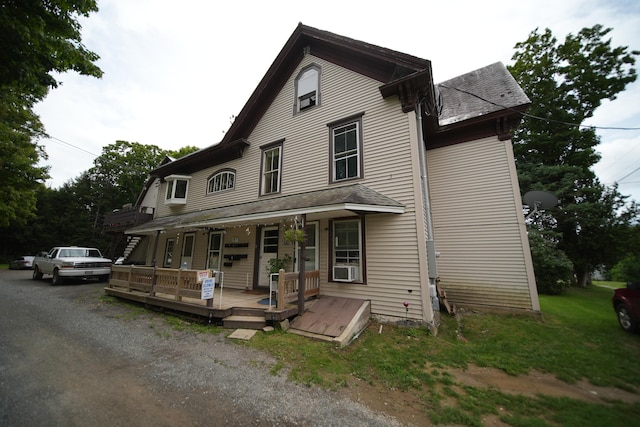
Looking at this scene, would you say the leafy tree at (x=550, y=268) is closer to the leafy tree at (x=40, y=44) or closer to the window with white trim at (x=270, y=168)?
the window with white trim at (x=270, y=168)

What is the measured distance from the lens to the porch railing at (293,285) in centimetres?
580

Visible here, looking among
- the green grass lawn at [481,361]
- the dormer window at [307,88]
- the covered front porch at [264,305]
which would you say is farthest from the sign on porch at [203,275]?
the dormer window at [307,88]

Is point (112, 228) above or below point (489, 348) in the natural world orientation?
above

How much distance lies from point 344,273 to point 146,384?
4.68m

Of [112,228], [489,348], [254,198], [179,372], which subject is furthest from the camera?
[112,228]

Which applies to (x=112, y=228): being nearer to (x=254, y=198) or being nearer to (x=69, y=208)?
(x=254, y=198)

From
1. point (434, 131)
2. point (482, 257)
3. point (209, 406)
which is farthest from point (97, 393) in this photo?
point (434, 131)

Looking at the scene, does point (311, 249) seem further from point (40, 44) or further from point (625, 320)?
point (625, 320)

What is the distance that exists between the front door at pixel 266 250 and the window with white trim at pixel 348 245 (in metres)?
2.55

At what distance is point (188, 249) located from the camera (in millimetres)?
11883

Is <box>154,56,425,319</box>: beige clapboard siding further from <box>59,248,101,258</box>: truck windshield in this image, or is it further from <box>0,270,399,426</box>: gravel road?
<box>59,248,101,258</box>: truck windshield

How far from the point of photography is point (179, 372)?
380 centimetres

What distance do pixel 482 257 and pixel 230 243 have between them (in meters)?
9.55

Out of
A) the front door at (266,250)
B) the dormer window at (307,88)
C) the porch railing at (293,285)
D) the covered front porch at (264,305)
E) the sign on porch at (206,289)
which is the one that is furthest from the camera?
the dormer window at (307,88)
